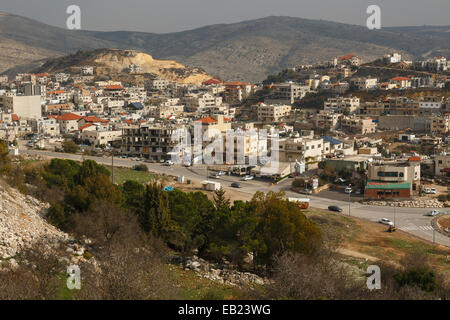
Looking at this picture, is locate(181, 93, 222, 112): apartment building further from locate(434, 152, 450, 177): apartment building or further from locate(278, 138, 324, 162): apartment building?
locate(434, 152, 450, 177): apartment building

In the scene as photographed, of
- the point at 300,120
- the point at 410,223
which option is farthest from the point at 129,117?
the point at 410,223

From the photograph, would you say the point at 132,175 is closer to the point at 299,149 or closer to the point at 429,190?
the point at 299,149

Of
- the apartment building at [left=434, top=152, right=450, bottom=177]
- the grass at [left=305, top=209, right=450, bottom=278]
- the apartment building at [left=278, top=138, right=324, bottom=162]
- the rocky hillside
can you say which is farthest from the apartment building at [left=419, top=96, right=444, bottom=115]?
the rocky hillside

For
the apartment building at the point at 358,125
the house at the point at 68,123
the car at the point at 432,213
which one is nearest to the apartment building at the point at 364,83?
the apartment building at the point at 358,125

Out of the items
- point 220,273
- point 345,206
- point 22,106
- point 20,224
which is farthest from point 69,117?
point 220,273

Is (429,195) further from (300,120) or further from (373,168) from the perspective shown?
(300,120)
